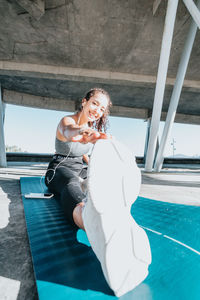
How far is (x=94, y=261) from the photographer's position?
2.57ft

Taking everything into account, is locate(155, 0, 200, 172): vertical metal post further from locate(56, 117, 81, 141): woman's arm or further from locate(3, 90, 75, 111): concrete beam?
locate(3, 90, 75, 111): concrete beam

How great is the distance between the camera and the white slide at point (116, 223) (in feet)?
1.95

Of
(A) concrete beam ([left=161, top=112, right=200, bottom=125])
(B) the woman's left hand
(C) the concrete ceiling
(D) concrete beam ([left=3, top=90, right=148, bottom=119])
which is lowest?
(B) the woman's left hand

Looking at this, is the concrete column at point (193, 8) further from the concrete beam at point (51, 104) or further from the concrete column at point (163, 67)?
the concrete beam at point (51, 104)

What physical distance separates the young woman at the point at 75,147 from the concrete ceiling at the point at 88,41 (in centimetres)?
439

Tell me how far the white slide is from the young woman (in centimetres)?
21

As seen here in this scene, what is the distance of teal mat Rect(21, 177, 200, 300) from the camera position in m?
0.62

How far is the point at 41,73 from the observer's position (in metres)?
6.71

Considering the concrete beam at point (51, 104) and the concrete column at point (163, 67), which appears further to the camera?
the concrete beam at point (51, 104)

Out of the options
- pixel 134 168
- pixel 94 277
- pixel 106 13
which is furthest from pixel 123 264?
pixel 106 13

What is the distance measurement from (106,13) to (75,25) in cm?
98

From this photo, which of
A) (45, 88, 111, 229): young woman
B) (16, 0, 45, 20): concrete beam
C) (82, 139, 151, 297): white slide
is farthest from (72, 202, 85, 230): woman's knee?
(16, 0, 45, 20): concrete beam

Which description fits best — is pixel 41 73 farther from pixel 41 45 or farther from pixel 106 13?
pixel 106 13

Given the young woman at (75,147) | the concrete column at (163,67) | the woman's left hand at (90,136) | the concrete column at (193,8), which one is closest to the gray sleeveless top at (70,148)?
the young woman at (75,147)
